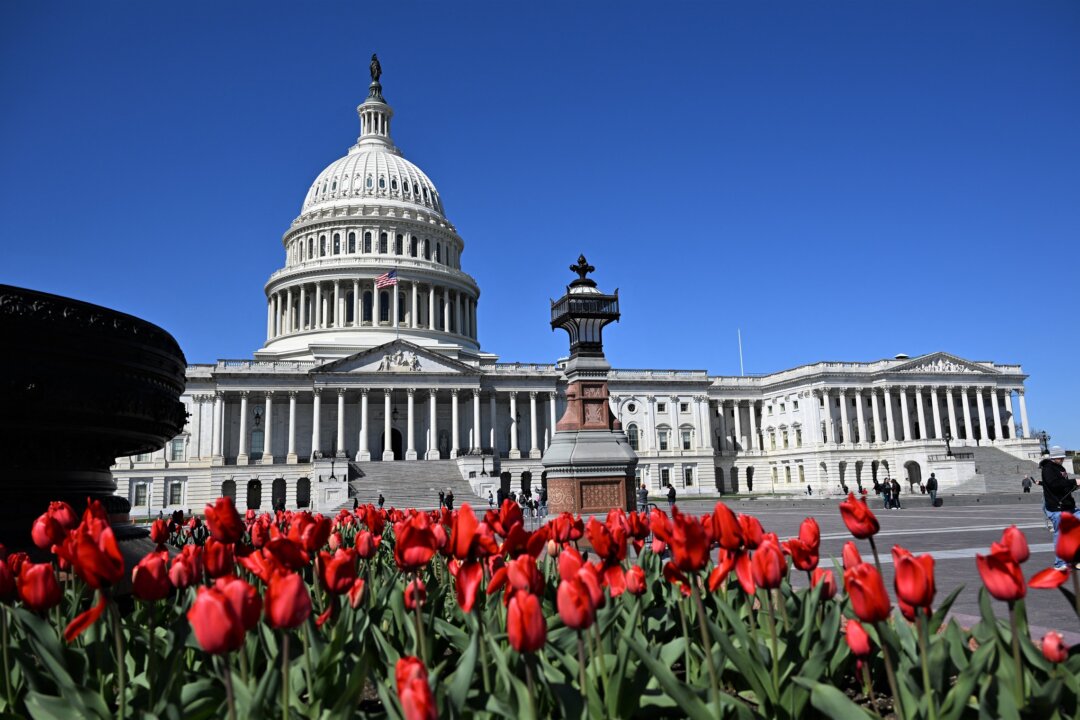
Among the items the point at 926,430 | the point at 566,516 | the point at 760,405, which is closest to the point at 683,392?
the point at 760,405

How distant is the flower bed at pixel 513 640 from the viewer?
3.10 m

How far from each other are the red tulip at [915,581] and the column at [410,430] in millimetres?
73096

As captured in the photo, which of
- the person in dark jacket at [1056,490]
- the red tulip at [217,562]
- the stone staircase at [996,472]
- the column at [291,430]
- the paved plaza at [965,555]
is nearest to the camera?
the red tulip at [217,562]

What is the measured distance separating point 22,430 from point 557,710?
4.34 m

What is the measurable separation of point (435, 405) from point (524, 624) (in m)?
75.0

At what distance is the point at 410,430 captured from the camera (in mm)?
75625

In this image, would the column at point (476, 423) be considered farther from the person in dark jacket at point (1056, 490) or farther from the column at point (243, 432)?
the person in dark jacket at point (1056, 490)

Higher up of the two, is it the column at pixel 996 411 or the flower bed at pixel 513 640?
the column at pixel 996 411

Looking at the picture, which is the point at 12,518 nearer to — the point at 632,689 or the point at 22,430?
the point at 22,430

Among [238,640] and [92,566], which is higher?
[92,566]

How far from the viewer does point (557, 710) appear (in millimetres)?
3844

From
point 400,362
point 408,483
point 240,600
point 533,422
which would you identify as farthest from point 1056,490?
point 533,422

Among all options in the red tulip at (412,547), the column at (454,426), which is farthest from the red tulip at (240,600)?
the column at (454,426)

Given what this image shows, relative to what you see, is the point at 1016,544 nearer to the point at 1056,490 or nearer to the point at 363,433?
the point at 1056,490
